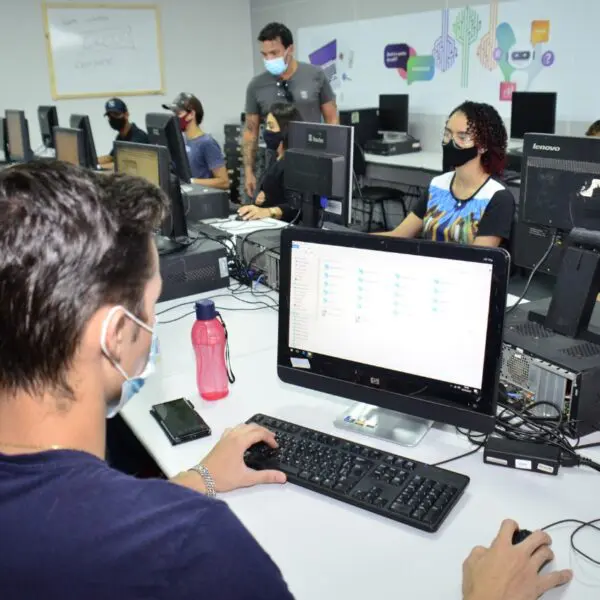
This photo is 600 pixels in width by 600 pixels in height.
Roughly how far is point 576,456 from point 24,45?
6.03m

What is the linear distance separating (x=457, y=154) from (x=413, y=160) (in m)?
2.45

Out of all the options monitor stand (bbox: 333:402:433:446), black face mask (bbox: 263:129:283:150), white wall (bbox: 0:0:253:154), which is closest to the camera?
monitor stand (bbox: 333:402:433:446)

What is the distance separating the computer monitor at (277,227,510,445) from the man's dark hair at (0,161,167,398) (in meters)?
0.64

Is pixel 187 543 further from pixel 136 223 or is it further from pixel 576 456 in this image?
pixel 576 456

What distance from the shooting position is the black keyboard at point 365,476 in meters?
1.08

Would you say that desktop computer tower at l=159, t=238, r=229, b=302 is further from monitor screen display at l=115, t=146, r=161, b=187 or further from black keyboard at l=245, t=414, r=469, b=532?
black keyboard at l=245, t=414, r=469, b=532

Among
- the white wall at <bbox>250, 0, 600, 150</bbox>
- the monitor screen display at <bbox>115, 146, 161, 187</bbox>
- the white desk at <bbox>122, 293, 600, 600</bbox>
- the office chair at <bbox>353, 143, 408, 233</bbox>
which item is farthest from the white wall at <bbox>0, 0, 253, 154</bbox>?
the white desk at <bbox>122, 293, 600, 600</bbox>

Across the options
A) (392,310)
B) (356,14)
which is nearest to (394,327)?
(392,310)

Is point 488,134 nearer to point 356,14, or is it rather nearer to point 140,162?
point 140,162

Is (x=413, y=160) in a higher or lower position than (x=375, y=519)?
higher

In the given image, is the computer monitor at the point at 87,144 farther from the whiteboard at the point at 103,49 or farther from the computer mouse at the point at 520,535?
the computer mouse at the point at 520,535

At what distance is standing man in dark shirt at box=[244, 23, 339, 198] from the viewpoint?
164 inches

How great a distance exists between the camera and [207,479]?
1171 millimetres

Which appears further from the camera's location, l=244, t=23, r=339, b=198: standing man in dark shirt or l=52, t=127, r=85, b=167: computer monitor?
l=244, t=23, r=339, b=198: standing man in dark shirt
